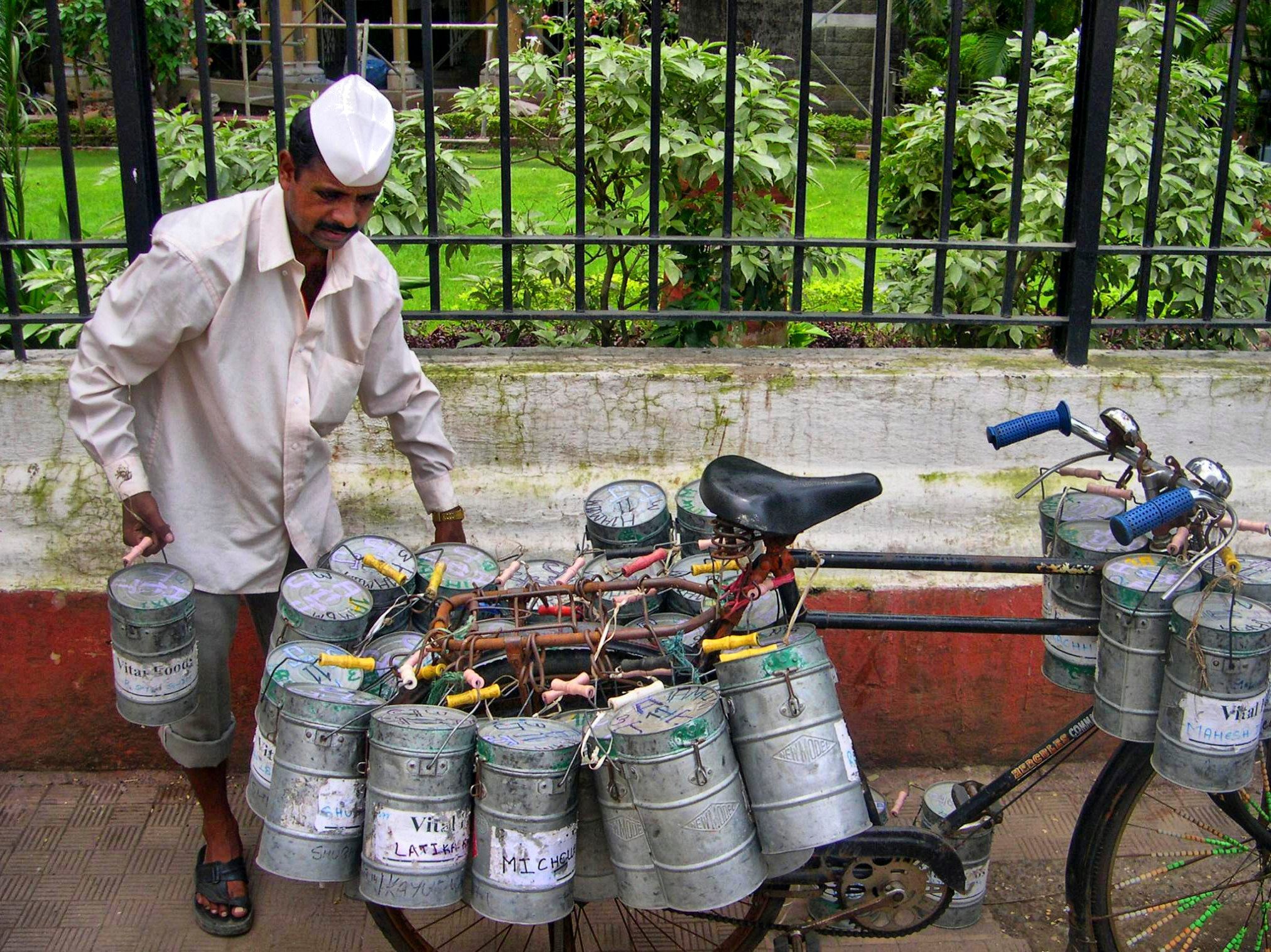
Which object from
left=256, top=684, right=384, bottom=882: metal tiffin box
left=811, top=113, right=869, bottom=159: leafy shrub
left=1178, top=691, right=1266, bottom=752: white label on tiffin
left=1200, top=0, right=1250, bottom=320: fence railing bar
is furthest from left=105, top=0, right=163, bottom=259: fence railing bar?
left=811, top=113, right=869, bottom=159: leafy shrub

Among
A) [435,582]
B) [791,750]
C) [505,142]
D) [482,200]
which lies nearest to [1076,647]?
[791,750]

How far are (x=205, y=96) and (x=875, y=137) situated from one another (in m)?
1.82

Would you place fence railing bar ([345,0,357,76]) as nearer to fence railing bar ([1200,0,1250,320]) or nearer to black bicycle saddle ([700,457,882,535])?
black bicycle saddle ([700,457,882,535])

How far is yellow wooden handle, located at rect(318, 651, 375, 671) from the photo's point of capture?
2.31 m

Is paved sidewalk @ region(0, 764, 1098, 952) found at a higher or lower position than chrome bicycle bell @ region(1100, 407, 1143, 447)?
lower

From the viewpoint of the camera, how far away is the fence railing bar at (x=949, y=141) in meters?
3.46

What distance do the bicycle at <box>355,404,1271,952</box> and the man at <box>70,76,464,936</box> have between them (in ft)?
1.96

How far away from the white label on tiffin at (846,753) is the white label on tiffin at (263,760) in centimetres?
103

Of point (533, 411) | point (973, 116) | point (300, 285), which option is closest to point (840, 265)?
point (973, 116)

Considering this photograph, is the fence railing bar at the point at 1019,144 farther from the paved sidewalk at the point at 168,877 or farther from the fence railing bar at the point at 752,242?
the paved sidewalk at the point at 168,877

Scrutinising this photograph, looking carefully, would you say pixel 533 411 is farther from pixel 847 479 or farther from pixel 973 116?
pixel 973 116

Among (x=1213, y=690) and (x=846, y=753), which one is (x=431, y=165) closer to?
(x=846, y=753)

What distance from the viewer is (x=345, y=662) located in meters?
2.32

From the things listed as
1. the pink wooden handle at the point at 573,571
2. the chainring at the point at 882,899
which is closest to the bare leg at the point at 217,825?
the pink wooden handle at the point at 573,571
